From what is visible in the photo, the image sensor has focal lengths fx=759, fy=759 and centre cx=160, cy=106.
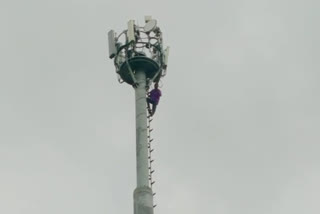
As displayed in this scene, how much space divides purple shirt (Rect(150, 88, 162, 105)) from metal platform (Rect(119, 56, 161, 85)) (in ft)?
3.08

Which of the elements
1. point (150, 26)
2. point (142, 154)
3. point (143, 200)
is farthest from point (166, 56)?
point (143, 200)

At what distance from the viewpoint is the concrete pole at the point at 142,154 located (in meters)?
47.9

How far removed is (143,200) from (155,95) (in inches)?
389

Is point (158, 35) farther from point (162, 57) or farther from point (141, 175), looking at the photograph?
point (141, 175)

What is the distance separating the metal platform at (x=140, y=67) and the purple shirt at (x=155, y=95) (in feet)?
3.08

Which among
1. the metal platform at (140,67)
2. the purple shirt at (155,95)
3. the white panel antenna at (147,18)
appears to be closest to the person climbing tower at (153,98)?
the purple shirt at (155,95)

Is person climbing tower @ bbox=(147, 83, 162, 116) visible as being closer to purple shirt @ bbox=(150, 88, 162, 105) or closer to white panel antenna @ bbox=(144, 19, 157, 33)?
purple shirt @ bbox=(150, 88, 162, 105)

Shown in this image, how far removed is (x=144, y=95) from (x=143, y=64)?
7.93ft

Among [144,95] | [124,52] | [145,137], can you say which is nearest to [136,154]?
[145,137]

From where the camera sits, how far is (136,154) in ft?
167

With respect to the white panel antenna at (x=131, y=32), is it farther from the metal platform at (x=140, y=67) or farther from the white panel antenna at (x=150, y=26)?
the metal platform at (x=140, y=67)

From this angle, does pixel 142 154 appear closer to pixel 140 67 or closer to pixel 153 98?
pixel 153 98

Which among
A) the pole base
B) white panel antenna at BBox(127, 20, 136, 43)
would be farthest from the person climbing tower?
the pole base

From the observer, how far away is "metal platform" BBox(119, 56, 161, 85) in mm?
55000
